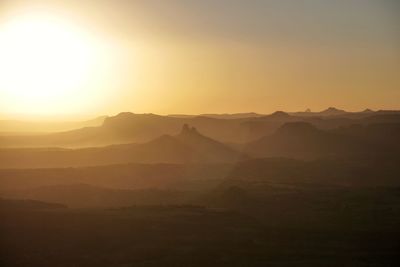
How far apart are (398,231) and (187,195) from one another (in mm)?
28525

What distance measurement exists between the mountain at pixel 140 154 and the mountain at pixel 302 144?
701cm

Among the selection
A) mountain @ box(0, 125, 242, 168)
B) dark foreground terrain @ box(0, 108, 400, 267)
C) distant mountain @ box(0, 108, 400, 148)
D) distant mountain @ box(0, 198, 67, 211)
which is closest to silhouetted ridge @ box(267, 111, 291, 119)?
distant mountain @ box(0, 108, 400, 148)

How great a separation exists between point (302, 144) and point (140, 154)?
35.1 meters

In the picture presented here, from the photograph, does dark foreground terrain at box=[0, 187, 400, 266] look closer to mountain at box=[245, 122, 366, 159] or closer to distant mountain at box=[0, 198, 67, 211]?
distant mountain at box=[0, 198, 67, 211]

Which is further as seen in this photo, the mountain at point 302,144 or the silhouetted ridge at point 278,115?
the silhouetted ridge at point 278,115

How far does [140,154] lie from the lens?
114m

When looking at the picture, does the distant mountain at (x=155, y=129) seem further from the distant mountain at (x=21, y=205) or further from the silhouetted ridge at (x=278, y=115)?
the distant mountain at (x=21, y=205)

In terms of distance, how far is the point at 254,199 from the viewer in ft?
202

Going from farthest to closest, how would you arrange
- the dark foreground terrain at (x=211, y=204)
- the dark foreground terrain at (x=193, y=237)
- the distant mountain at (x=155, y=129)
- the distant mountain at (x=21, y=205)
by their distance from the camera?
the distant mountain at (x=155, y=129), the distant mountain at (x=21, y=205), the dark foreground terrain at (x=211, y=204), the dark foreground terrain at (x=193, y=237)

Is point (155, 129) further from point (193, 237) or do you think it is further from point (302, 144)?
point (193, 237)

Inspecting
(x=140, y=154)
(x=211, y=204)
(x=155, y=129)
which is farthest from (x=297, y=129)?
(x=211, y=204)

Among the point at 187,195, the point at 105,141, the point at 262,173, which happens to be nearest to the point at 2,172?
the point at 187,195

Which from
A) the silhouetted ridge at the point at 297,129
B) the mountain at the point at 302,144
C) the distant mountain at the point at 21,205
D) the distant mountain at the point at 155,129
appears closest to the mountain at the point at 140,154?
the mountain at the point at 302,144

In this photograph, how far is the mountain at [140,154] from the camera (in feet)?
363
